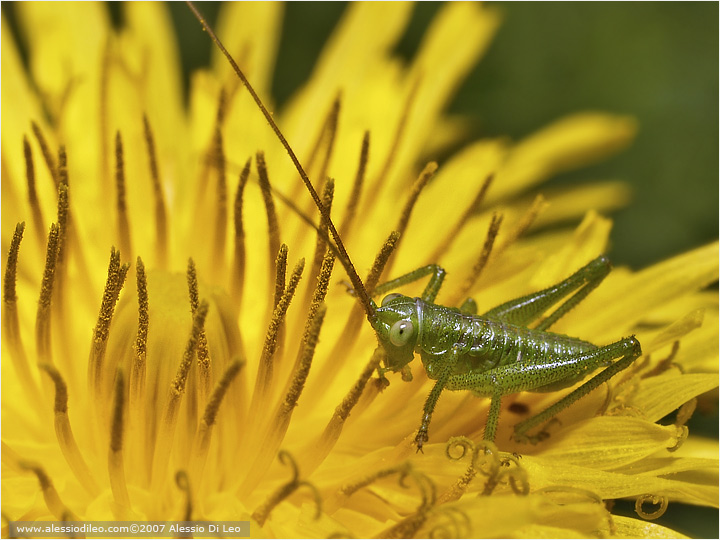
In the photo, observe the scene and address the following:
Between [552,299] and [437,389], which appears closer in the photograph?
[437,389]

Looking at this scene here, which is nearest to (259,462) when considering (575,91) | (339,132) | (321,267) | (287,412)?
(287,412)

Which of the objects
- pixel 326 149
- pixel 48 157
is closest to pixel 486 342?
pixel 326 149

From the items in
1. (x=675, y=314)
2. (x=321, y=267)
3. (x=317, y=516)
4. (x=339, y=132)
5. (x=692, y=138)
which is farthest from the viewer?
(x=692, y=138)

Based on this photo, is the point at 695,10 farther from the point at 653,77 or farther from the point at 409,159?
the point at 409,159

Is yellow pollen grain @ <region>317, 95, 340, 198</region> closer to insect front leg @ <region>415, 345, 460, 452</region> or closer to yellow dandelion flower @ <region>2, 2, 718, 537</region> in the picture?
yellow dandelion flower @ <region>2, 2, 718, 537</region>

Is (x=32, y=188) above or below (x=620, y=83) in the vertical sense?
below

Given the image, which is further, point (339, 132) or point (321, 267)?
point (339, 132)

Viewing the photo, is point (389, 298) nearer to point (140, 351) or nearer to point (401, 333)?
point (401, 333)

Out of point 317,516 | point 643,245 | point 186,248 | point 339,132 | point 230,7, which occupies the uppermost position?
point 230,7
